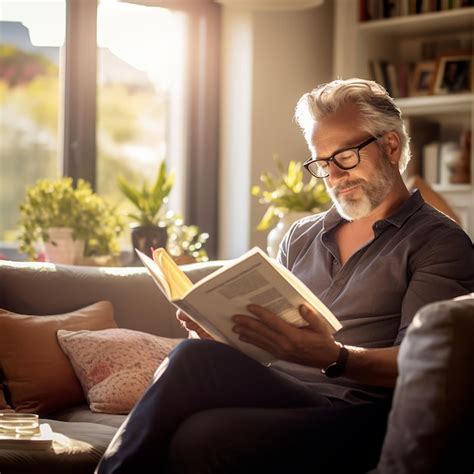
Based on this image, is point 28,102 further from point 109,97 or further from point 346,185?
point 346,185

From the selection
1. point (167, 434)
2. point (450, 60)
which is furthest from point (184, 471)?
point (450, 60)

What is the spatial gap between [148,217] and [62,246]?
0.36m

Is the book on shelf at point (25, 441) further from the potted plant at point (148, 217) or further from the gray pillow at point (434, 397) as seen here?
the potted plant at point (148, 217)

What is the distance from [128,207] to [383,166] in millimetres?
2824

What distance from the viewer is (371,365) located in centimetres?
206

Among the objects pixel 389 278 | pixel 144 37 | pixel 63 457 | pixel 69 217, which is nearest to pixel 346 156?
pixel 389 278

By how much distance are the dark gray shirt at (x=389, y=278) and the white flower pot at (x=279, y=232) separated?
4.81 ft

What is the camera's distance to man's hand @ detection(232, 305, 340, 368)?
1.95 meters

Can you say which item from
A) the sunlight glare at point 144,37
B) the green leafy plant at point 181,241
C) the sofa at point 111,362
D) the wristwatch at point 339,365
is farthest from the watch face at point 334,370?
the sunlight glare at point 144,37

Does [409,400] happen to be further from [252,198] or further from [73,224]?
[252,198]

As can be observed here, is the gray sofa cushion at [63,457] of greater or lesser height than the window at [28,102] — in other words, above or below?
below

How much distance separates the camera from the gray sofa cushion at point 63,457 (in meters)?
2.15

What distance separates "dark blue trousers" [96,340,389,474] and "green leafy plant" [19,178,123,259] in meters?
1.74

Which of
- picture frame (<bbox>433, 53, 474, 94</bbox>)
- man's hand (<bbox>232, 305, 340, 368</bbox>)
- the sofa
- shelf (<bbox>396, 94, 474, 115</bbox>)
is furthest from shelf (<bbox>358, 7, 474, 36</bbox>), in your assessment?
man's hand (<bbox>232, 305, 340, 368</bbox>)
